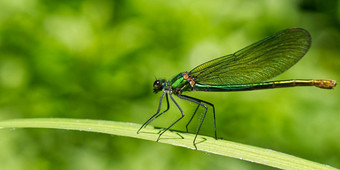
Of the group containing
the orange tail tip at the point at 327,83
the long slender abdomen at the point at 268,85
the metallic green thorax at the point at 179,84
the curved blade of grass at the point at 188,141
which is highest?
the orange tail tip at the point at 327,83

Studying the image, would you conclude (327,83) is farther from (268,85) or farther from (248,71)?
(248,71)

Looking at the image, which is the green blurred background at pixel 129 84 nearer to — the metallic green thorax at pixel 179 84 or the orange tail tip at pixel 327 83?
the metallic green thorax at pixel 179 84

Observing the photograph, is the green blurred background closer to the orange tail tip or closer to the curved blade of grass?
the orange tail tip

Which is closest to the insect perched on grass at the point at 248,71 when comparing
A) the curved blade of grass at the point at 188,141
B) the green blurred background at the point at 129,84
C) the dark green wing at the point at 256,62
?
the dark green wing at the point at 256,62

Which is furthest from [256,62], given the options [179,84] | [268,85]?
[179,84]

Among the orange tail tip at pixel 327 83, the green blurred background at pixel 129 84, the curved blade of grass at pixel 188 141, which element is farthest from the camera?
the green blurred background at pixel 129 84
